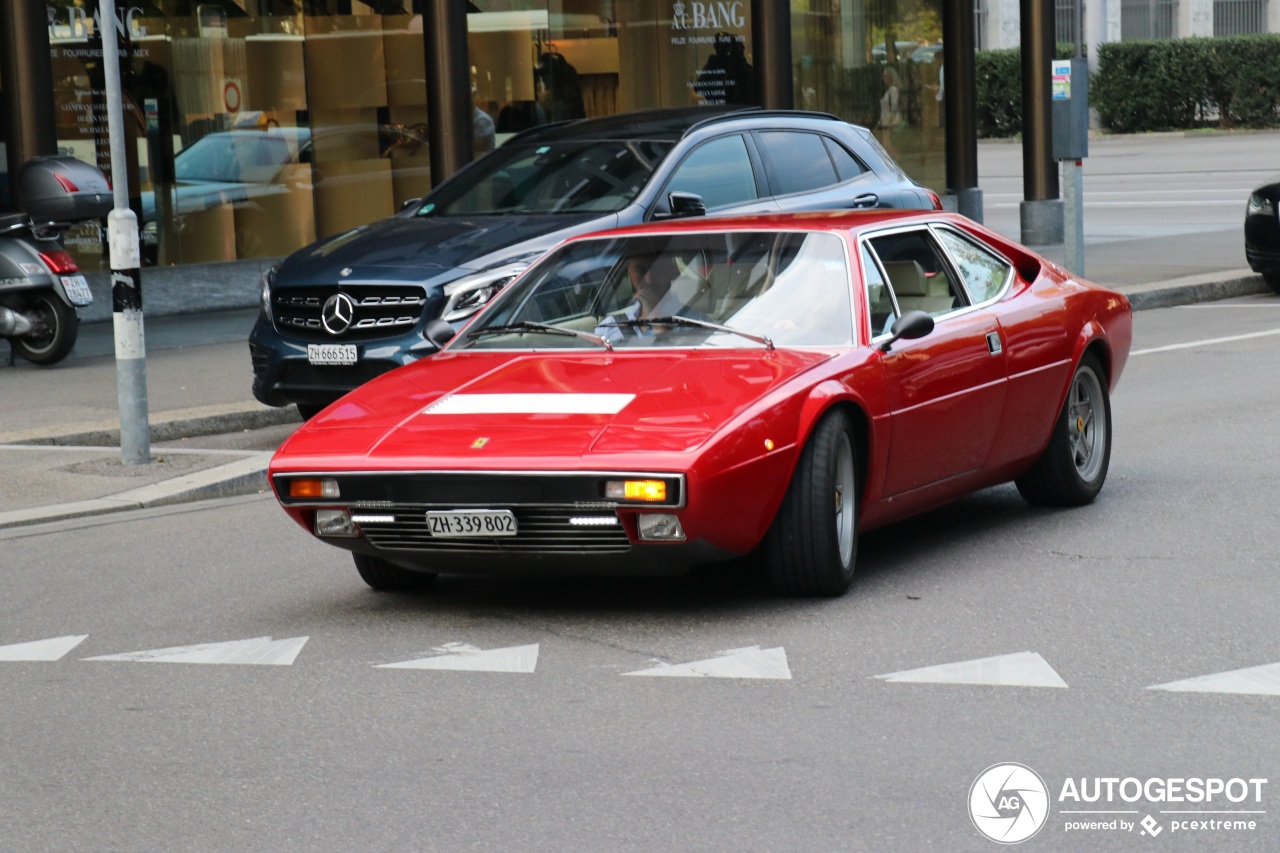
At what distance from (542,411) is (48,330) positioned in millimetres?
8667

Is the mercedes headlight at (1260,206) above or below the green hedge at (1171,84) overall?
below

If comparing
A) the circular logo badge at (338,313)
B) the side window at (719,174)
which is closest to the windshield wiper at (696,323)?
the circular logo badge at (338,313)

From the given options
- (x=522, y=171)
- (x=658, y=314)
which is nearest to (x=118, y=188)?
(x=522, y=171)

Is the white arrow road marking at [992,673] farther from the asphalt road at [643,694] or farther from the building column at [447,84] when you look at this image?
the building column at [447,84]

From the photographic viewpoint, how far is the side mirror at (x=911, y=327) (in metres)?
6.99

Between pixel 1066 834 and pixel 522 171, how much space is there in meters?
8.45

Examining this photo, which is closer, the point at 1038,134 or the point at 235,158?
the point at 235,158

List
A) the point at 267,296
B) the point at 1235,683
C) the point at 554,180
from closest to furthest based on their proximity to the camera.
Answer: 1. the point at 1235,683
2. the point at 267,296
3. the point at 554,180

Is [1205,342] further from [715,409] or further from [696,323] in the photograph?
[715,409]

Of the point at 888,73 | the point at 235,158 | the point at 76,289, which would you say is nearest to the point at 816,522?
the point at 76,289

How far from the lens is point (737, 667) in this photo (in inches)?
231

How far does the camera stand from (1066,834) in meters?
4.41

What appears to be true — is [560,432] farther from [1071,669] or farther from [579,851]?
[579,851]

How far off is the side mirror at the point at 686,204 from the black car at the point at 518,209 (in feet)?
0.04
